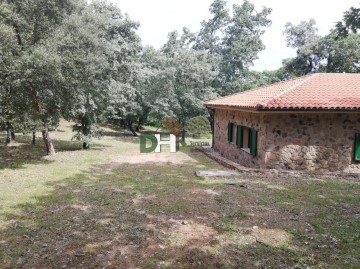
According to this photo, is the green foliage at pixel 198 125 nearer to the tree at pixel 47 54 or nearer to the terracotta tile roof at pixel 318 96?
the terracotta tile roof at pixel 318 96

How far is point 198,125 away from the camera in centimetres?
2625

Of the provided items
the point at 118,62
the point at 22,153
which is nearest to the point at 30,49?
the point at 22,153

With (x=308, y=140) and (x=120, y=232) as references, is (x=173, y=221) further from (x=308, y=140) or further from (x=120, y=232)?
(x=308, y=140)

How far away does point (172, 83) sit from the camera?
24750mm

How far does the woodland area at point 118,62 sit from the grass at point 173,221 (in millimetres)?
3622

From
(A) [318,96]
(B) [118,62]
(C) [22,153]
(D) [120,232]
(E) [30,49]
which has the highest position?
(B) [118,62]

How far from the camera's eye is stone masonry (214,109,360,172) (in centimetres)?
1195

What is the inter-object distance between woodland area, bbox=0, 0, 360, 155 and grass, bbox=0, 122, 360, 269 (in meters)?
3.62

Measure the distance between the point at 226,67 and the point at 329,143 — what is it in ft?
64.1

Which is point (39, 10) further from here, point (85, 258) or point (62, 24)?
point (85, 258)

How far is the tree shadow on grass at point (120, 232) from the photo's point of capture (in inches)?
209

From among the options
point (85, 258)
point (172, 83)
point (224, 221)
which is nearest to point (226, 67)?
point (172, 83)

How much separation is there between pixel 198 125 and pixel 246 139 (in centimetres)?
1060

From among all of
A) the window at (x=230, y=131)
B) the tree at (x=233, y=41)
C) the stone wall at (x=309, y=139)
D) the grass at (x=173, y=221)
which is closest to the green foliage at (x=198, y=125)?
the tree at (x=233, y=41)
